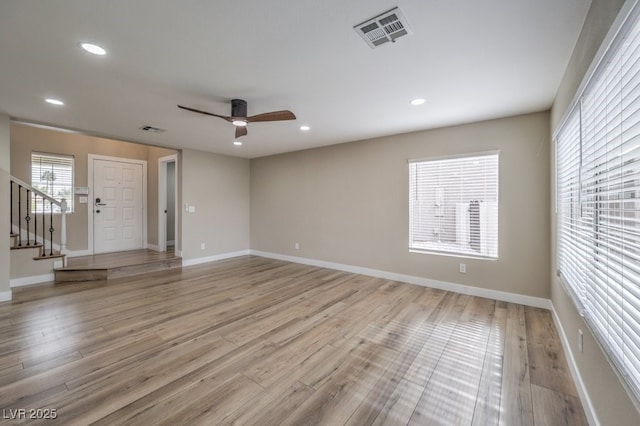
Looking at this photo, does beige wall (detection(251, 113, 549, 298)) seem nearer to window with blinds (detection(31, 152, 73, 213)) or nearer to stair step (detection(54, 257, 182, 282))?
stair step (detection(54, 257, 182, 282))

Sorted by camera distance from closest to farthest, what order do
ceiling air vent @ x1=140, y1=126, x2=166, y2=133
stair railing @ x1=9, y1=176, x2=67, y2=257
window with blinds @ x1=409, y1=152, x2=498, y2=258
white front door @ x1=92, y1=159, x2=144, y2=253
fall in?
window with blinds @ x1=409, y1=152, x2=498, y2=258, ceiling air vent @ x1=140, y1=126, x2=166, y2=133, stair railing @ x1=9, y1=176, x2=67, y2=257, white front door @ x1=92, y1=159, x2=144, y2=253

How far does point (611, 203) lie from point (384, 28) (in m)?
1.69

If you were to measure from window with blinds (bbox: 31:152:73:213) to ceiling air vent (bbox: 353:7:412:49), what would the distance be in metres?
6.27

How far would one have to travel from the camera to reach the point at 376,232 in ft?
16.1

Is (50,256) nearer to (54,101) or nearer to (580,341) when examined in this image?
(54,101)

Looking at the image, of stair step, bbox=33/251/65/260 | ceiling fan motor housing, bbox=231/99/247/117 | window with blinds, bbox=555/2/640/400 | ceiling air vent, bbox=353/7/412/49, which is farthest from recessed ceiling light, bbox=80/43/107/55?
stair step, bbox=33/251/65/260

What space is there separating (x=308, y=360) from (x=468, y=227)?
3.03 metres

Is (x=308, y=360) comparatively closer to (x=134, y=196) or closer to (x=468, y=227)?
(x=468, y=227)

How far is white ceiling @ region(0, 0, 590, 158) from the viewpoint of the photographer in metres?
1.70

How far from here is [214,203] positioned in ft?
20.7

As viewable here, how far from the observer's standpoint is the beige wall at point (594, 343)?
4.04 ft

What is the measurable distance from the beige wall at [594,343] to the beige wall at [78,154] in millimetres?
6606

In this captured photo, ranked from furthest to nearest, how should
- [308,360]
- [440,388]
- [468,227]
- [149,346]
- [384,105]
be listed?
[468,227]
[384,105]
[149,346]
[308,360]
[440,388]

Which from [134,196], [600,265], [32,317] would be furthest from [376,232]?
[134,196]
